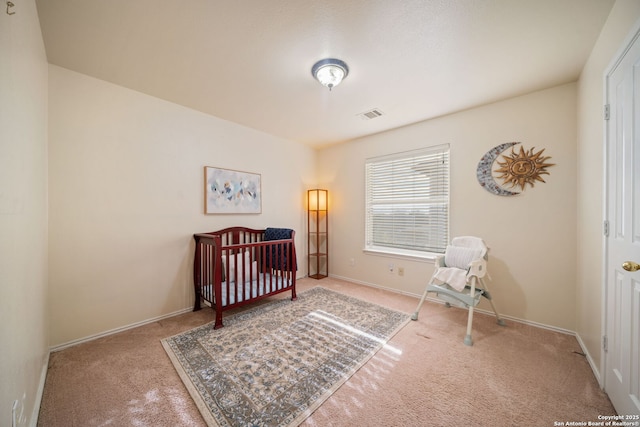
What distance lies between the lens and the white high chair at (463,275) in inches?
79.4

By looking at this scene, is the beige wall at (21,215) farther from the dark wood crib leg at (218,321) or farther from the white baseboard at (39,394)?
the dark wood crib leg at (218,321)

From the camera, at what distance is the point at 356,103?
250 cm

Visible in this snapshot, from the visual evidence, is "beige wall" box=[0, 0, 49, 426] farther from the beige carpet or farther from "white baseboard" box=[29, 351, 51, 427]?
the beige carpet

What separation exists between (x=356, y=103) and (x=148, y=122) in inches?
85.6

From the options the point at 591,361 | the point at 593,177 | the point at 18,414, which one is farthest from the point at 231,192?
the point at 591,361

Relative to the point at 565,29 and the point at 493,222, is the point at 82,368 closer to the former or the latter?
the point at 493,222

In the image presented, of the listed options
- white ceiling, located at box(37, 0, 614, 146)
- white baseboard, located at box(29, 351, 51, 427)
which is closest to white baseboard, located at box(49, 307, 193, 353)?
white baseboard, located at box(29, 351, 51, 427)

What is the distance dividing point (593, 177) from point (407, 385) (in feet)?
6.45

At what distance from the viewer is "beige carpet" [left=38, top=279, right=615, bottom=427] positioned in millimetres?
1244

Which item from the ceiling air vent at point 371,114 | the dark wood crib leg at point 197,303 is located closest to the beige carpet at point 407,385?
the dark wood crib leg at point 197,303

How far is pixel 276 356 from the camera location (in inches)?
69.1

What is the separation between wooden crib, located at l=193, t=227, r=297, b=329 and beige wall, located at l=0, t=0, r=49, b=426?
1110 millimetres

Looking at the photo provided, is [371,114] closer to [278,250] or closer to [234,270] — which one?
[278,250]

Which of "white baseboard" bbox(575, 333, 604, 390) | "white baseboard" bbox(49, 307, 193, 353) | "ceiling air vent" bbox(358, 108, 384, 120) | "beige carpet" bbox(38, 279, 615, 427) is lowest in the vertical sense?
"beige carpet" bbox(38, 279, 615, 427)
